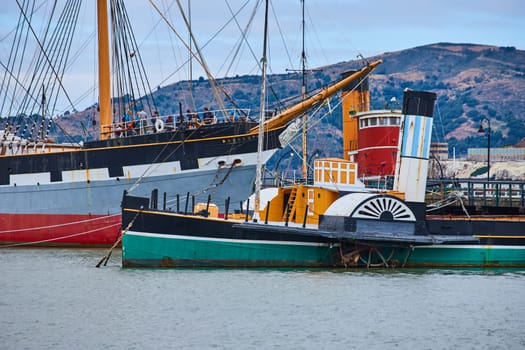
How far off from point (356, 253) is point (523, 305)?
732 centimetres

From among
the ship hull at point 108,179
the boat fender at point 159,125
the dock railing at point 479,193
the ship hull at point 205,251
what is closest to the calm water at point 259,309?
the ship hull at point 205,251

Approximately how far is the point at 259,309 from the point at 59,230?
825 inches

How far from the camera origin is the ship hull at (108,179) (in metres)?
45.3

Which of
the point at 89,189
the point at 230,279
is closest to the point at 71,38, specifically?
the point at 89,189

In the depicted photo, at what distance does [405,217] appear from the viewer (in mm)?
35875

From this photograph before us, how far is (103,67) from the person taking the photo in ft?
159

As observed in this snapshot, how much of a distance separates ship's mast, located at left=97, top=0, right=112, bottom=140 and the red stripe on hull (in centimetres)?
386

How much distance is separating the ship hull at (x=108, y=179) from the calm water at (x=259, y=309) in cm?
1012

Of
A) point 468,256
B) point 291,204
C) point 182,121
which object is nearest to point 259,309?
point 291,204

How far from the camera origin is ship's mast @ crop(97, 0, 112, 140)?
158ft

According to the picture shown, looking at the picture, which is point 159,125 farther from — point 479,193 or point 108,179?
point 479,193

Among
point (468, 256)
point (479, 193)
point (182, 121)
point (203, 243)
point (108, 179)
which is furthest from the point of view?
point (479, 193)

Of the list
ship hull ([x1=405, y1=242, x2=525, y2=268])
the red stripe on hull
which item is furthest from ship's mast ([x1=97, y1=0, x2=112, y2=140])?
ship hull ([x1=405, y1=242, x2=525, y2=268])

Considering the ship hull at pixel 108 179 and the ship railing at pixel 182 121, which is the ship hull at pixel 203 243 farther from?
the ship railing at pixel 182 121
